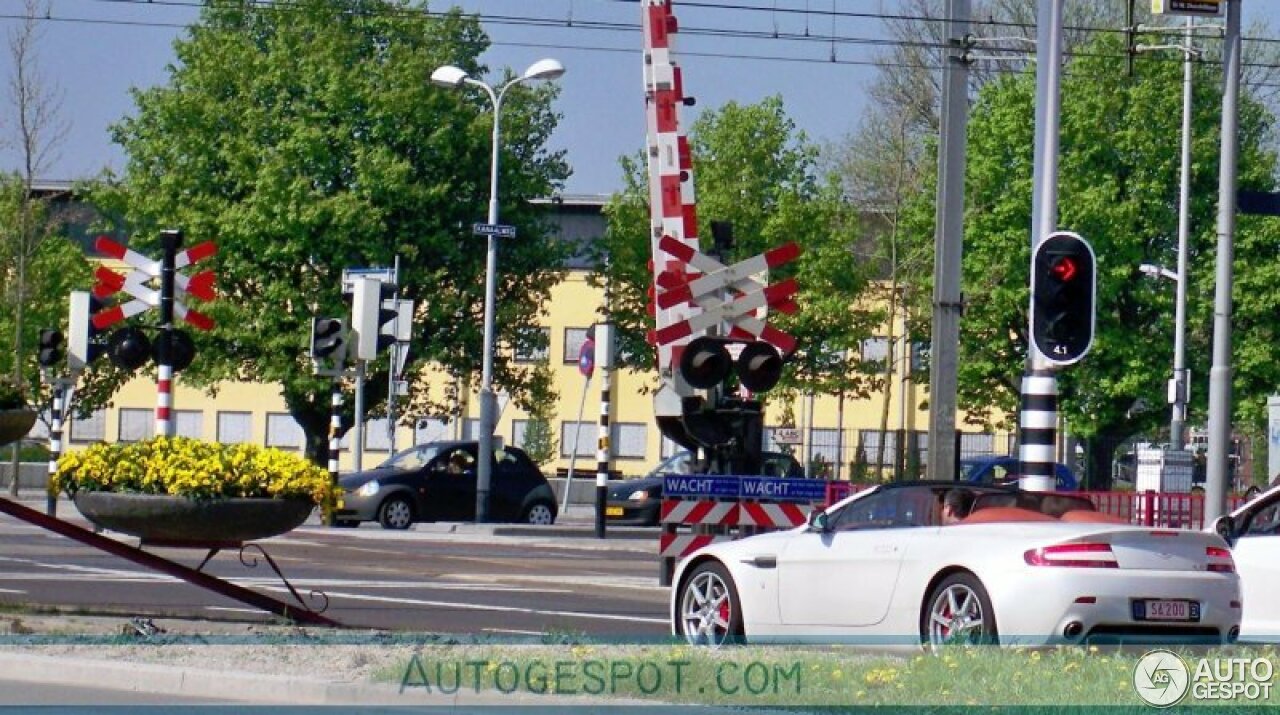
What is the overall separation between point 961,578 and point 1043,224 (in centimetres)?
626

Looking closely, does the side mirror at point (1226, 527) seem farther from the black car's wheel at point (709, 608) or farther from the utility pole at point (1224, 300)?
the utility pole at point (1224, 300)

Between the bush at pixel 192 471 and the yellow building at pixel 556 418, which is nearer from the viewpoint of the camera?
the bush at pixel 192 471

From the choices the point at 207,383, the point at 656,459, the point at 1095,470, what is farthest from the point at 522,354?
the point at 656,459

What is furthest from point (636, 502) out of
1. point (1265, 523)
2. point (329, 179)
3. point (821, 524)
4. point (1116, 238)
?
point (821, 524)

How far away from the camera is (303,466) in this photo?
14008mm

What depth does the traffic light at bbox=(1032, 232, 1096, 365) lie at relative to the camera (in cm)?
1712

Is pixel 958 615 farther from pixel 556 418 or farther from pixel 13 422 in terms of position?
pixel 556 418

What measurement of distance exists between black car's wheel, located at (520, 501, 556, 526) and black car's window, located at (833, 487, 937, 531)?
26.3 meters

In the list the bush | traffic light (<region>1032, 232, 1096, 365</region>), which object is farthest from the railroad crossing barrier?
the bush

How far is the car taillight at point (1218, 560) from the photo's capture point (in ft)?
43.0

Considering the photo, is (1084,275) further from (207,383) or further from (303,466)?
(207,383)

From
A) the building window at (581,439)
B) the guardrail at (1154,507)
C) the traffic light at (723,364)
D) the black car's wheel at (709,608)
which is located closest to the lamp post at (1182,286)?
the guardrail at (1154,507)

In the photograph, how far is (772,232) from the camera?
53.7 m

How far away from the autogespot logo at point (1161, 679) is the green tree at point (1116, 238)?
4197 centimetres
